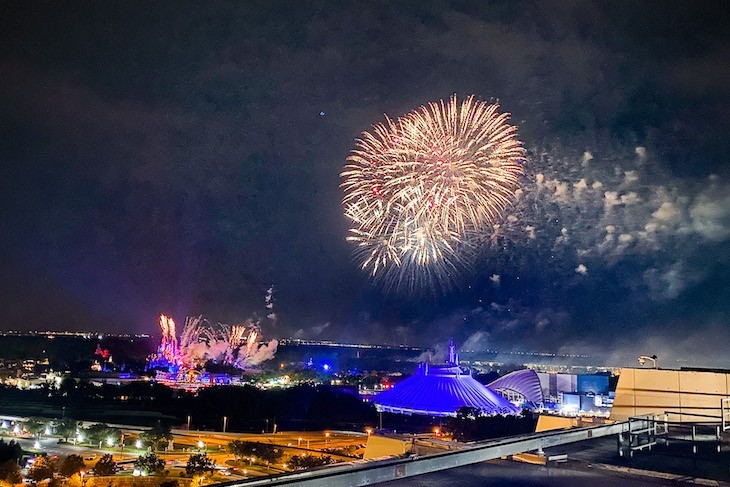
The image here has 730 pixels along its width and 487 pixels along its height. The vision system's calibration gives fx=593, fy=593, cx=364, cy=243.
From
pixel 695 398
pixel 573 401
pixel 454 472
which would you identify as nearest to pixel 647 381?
pixel 695 398

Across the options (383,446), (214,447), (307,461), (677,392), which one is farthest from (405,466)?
(214,447)

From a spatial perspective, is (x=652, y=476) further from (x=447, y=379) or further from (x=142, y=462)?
(x=447, y=379)

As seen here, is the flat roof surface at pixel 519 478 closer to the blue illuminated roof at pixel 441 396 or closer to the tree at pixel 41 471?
the tree at pixel 41 471

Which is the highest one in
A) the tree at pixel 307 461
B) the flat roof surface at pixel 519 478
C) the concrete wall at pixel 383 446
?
the flat roof surface at pixel 519 478

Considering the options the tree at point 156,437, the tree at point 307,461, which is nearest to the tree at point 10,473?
the tree at point 156,437

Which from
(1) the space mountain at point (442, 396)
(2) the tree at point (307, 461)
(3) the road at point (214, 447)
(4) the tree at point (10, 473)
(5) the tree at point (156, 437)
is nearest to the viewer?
(4) the tree at point (10, 473)

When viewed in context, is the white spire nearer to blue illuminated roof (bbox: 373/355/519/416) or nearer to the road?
blue illuminated roof (bbox: 373/355/519/416)
